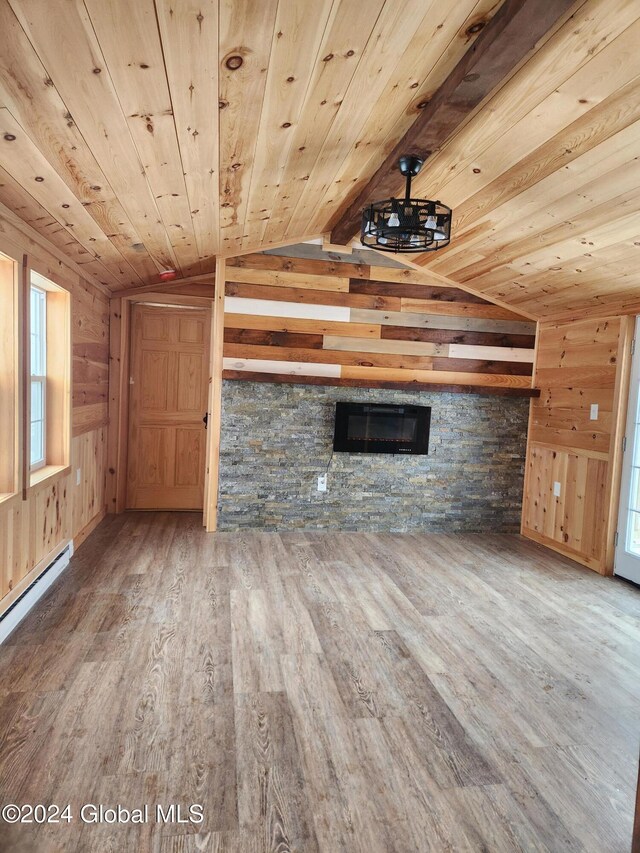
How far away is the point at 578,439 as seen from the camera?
4.73m

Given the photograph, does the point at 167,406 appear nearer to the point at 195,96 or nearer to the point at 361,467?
the point at 361,467

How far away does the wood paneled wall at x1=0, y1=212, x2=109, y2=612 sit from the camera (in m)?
2.94

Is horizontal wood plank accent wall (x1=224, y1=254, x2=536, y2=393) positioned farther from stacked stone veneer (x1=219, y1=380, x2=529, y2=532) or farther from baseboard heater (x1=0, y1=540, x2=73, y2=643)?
baseboard heater (x1=0, y1=540, x2=73, y2=643)

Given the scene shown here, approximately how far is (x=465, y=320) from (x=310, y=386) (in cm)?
164

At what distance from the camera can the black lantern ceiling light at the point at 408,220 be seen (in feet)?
8.95

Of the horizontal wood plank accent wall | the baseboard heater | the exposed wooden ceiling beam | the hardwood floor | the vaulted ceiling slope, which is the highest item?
the exposed wooden ceiling beam

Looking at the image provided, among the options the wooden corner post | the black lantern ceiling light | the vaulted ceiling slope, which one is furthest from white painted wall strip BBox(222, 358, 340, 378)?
the black lantern ceiling light

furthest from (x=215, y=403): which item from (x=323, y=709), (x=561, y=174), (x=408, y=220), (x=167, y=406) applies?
(x=561, y=174)

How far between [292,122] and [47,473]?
264 cm

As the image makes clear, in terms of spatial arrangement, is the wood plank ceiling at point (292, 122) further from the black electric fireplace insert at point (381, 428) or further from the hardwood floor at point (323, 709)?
the hardwood floor at point (323, 709)

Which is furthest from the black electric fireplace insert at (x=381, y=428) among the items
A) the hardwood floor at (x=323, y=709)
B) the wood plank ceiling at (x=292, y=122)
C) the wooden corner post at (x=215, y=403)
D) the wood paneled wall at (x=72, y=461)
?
the wood paneled wall at (x=72, y=461)

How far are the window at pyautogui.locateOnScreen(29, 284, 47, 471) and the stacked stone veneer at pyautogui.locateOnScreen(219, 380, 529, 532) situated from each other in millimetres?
1502

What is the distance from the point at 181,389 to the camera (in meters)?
5.60

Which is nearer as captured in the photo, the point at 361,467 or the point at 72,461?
the point at 72,461
